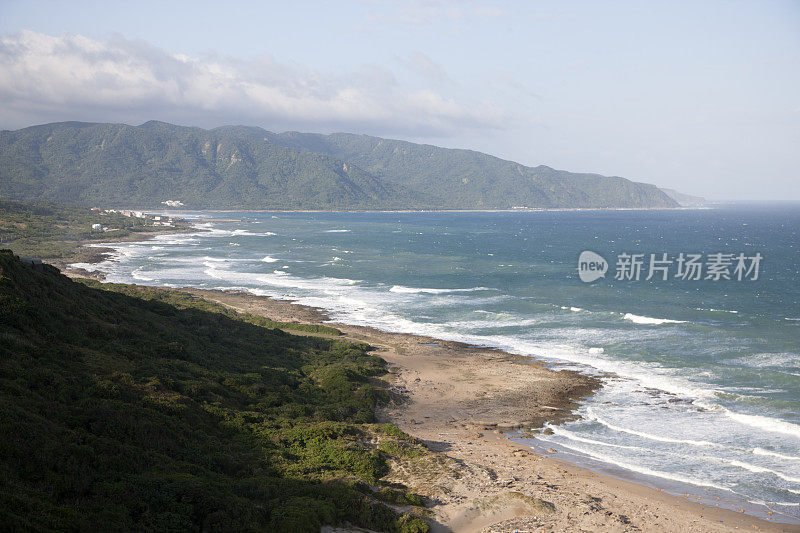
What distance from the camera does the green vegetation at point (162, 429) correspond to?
11734 millimetres

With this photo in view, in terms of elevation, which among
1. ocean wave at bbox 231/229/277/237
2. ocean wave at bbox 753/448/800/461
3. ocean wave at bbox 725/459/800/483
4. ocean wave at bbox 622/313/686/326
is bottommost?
ocean wave at bbox 725/459/800/483

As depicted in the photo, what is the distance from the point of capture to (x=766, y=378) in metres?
30.9

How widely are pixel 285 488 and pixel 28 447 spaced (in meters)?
6.23

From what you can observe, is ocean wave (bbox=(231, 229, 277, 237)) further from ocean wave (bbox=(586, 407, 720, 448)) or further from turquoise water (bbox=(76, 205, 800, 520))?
ocean wave (bbox=(586, 407, 720, 448))

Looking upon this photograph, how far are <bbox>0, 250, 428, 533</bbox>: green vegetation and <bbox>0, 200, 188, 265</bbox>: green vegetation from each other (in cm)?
6234

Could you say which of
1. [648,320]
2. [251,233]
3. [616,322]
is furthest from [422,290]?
[251,233]

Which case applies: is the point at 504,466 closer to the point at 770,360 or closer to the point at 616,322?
the point at 770,360

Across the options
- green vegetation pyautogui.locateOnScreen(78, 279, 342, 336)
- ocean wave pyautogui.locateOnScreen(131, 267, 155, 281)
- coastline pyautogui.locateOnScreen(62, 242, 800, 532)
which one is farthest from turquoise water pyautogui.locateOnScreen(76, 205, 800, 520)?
green vegetation pyautogui.locateOnScreen(78, 279, 342, 336)

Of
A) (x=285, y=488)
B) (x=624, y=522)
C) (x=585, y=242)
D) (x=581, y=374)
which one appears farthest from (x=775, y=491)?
(x=585, y=242)

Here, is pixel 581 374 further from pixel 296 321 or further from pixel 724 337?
pixel 296 321

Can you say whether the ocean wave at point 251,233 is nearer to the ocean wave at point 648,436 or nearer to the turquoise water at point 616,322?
the turquoise water at point 616,322

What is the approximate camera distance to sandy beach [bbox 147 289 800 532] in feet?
51.3

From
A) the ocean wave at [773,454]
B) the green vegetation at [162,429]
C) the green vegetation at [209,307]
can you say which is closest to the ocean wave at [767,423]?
the ocean wave at [773,454]

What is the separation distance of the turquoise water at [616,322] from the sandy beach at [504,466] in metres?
1.88
